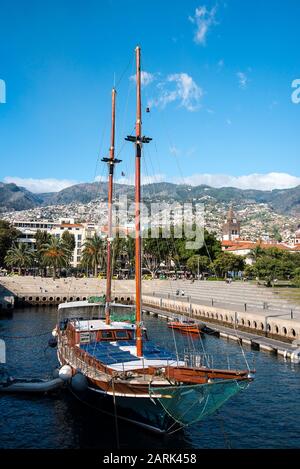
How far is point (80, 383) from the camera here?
20.7m

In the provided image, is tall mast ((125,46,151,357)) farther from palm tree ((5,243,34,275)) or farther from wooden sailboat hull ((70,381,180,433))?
palm tree ((5,243,34,275))

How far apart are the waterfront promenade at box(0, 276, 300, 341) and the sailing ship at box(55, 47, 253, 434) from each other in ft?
66.7

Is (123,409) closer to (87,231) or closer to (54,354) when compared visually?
(54,354)

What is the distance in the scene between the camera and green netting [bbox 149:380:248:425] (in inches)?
643

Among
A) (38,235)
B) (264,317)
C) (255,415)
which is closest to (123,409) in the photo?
(255,415)

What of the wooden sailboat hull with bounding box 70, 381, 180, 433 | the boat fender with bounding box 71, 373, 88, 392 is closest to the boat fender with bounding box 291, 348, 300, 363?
the wooden sailboat hull with bounding box 70, 381, 180, 433

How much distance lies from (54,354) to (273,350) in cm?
1781

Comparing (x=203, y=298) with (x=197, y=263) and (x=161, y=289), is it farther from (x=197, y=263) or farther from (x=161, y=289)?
(x=197, y=263)

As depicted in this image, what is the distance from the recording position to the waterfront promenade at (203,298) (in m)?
43.5

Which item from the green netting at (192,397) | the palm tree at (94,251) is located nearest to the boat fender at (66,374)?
the green netting at (192,397)

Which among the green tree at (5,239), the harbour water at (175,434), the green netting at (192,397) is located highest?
the green tree at (5,239)

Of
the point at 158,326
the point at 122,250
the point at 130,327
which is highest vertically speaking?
the point at 122,250

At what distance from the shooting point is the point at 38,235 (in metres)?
123

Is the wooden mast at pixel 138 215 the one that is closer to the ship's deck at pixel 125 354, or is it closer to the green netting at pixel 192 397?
the ship's deck at pixel 125 354
